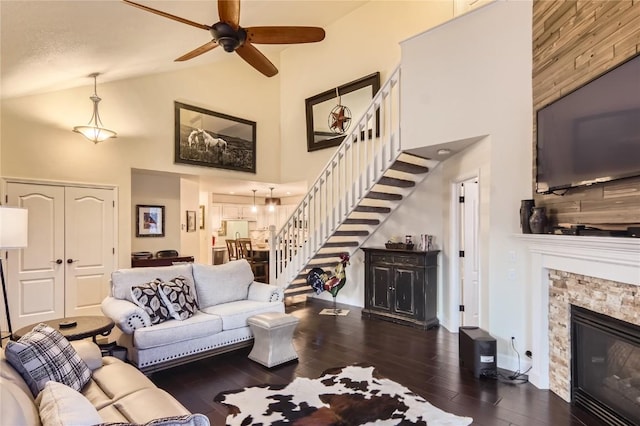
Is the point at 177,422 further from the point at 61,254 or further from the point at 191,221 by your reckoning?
the point at 191,221

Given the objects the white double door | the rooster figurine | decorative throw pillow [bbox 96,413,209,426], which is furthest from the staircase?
decorative throw pillow [bbox 96,413,209,426]

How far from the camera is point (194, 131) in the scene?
21.2 feet

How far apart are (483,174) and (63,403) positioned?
3.83 metres

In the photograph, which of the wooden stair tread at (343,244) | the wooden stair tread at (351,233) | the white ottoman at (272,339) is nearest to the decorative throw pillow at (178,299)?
the white ottoman at (272,339)

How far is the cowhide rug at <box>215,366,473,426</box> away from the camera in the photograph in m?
2.54

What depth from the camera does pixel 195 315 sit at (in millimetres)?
3770

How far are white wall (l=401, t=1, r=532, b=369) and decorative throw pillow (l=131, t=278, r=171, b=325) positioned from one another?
3.34 m

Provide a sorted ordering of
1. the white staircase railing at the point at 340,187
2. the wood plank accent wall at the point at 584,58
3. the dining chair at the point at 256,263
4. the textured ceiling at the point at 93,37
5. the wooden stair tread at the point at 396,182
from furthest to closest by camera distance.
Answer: the dining chair at the point at 256,263
the wooden stair tread at the point at 396,182
the white staircase railing at the point at 340,187
the textured ceiling at the point at 93,37
the wood plank accent wall at the point at 584,58

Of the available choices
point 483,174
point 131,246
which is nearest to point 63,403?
point 483,174

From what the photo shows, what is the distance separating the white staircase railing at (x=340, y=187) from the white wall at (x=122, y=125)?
7.13ft

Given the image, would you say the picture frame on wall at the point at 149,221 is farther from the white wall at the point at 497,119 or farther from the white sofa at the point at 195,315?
the white wall at the point at 497,119

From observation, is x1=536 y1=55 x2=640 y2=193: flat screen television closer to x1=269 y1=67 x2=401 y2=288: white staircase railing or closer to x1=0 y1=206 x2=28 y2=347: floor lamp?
x1=269 y1=67 x2=401 y2=288: white staircase railing

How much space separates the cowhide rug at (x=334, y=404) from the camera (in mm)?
2537

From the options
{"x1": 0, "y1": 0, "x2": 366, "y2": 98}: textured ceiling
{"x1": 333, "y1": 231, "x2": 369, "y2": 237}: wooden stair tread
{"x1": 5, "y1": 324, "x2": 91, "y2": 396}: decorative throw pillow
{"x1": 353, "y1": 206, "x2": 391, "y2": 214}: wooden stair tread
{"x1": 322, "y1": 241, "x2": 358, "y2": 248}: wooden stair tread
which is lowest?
{"x1": 5, "y1": 324, "x2": 91, "y2": 396}: decorative throw pillow
